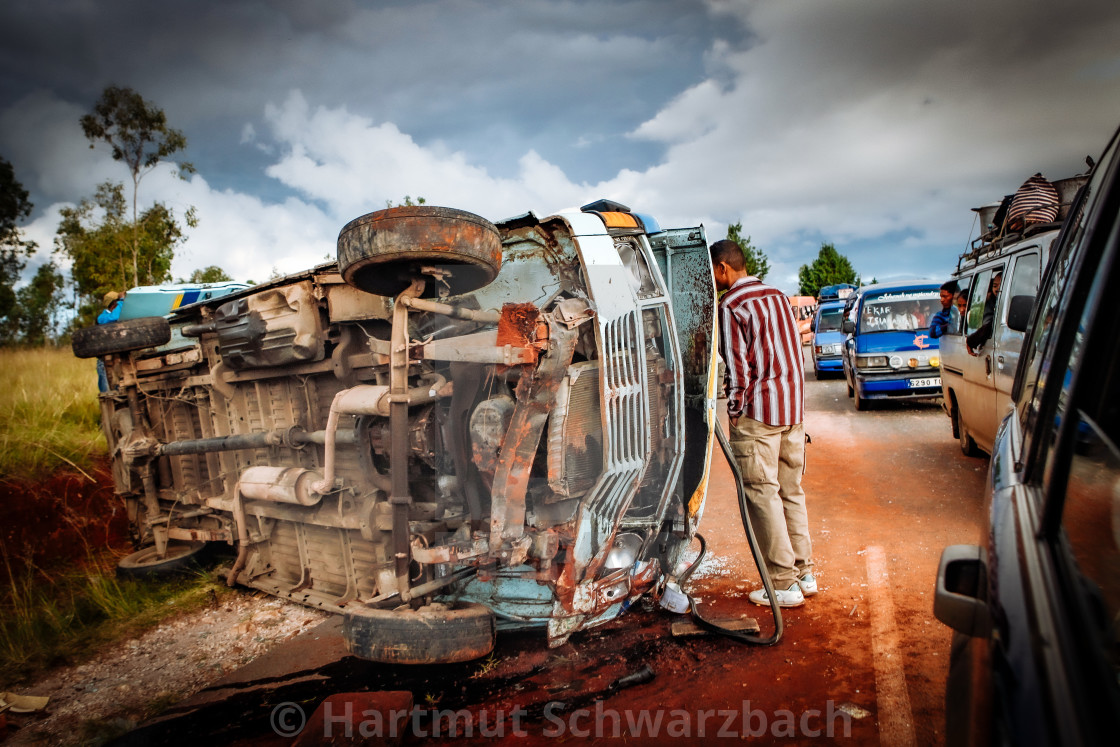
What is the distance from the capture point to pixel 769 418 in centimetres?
332

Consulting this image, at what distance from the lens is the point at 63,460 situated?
719 centimetres

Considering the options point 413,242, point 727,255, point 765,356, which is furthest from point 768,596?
point 413,242

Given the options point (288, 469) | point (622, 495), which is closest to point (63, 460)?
point (288, 469)

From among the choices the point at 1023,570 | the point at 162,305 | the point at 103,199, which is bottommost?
the point at 1023,570

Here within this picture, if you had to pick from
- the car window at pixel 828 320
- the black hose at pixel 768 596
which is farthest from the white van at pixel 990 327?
the car window at pixel 828 320

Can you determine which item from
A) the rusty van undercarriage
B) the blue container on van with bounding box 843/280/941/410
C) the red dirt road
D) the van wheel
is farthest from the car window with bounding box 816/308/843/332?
the rusty van undercarriage

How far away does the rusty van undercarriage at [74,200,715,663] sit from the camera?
2.64 m

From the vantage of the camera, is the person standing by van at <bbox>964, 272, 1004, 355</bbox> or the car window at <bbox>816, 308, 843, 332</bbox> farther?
the car window at <bbox>816, 308, 843, 332</bbox>

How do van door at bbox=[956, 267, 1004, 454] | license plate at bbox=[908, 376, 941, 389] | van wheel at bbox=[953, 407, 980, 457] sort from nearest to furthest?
van door at bbox=[956, 267, 1004, 454] → van wheel at bbox=[953, 407, 980, 457] → license plate at bbox=[908, 376, 941, 389]

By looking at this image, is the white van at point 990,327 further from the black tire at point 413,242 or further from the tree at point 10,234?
the tree at point 10,234

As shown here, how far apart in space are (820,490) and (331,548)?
406 centimetres

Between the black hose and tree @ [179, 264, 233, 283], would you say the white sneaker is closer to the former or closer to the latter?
the black hose

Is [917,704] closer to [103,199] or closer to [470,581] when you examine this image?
[470,581]

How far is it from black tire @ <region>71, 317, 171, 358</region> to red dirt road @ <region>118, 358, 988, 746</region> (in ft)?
7.64
